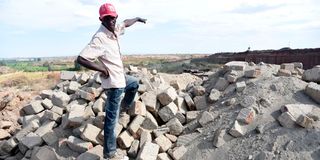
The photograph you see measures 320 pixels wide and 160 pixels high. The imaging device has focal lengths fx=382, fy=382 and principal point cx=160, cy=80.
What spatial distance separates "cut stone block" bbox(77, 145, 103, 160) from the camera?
5.26 m

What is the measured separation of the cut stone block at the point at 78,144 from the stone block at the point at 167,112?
128 cm

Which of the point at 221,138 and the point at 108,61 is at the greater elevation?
the point at 108,61

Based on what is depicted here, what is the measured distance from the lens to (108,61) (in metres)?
4.73

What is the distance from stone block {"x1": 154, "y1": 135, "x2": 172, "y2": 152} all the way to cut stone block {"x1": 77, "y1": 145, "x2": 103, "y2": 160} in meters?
0.81

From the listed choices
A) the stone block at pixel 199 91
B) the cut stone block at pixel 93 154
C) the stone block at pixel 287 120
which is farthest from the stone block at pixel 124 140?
the stone block at pixel 287 120

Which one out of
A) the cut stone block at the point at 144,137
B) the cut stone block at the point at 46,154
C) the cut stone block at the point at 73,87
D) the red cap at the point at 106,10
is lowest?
the cut stone block at the point at 46,154

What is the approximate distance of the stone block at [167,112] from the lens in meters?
6.12

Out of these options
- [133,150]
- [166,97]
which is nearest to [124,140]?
[133,150]

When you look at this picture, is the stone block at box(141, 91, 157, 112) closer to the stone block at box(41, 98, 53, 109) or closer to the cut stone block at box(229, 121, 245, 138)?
the cut stone block at box(229, 121, 245, 138)

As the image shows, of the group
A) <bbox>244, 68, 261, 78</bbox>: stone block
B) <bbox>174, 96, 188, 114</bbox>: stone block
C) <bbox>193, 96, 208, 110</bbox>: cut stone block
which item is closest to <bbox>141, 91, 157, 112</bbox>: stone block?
<bbox>174, 96, 188, 114</bbox>: stone block

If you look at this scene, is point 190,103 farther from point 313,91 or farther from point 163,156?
point 313,91

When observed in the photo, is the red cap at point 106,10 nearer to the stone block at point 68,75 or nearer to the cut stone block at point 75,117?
the cut stone block at point 75,117

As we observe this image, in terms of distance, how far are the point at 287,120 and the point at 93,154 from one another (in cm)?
269

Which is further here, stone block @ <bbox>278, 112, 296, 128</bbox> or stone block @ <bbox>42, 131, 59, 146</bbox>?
stone block @ <bbox>42, 131, 59, 146</bbox>
